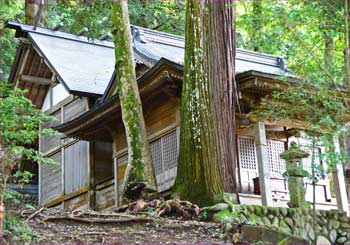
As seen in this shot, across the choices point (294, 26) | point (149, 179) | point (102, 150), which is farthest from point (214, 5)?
point (102, 150)

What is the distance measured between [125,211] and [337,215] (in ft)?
11.5

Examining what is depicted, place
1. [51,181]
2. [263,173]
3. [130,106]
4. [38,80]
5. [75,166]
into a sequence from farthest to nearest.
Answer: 1. [38,80]
2. [51,181]
3. [75,166]
4. [130,106]
5. [263,173]

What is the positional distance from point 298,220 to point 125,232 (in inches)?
116

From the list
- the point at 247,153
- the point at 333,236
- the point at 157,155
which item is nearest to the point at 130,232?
the point at 333,236

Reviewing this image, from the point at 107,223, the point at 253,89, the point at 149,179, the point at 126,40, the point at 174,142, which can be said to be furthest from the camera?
the point at 174,142

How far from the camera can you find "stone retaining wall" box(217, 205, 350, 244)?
26.4ft

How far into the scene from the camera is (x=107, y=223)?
24.0ft

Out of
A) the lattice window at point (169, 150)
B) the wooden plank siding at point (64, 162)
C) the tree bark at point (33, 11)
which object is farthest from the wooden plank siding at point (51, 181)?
the tree bark at point (33, 11)

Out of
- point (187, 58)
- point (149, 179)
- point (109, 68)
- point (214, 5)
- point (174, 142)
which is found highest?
point (109, 68)

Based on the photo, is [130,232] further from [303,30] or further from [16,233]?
[303,30]

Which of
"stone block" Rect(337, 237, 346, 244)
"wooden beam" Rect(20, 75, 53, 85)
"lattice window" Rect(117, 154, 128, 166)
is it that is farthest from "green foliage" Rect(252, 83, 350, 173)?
"wooden beam" Rect(20, 75, 53, 85)

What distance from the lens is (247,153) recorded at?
1161 cm

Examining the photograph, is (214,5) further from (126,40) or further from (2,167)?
(2,167)

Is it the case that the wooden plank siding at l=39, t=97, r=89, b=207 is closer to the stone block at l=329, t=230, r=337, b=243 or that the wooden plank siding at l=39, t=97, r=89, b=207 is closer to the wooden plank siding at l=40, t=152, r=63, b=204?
the wooden plank siding at l=40, t=152, r=63, b=204
